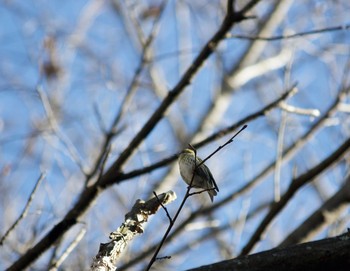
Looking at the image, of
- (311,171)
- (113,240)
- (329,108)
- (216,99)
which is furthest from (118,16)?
(113,240)

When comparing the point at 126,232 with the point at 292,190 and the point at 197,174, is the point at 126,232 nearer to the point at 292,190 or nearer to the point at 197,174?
the point at 197,174

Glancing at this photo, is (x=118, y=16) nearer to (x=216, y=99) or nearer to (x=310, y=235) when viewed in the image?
(x=216, y=99)

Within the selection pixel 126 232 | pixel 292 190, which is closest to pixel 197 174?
pixel 292 190

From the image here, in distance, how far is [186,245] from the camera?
4355 millimetres

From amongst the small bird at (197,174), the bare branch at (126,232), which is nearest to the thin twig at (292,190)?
the small bird at (197,174)

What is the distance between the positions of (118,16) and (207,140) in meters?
5.09

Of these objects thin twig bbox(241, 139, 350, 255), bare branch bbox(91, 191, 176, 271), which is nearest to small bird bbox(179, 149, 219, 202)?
thin twig bbox(241, 139, 350, 255)

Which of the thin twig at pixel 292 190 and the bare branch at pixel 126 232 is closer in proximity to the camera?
the bare branch at pixel 126 232

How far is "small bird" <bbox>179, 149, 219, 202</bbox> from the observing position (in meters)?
2.85

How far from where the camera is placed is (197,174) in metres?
2.87

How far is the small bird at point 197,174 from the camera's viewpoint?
2.85 meters

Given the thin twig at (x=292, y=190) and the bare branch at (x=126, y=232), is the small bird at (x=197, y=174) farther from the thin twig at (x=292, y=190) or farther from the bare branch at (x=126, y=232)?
the bare branch at (x=126, y=232)

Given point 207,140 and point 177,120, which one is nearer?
point 207,140

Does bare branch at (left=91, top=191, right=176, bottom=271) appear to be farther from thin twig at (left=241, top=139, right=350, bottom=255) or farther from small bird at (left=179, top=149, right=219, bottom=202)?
thin twig at (left=241, top=139, right=350, bottom=255)
